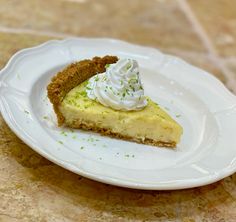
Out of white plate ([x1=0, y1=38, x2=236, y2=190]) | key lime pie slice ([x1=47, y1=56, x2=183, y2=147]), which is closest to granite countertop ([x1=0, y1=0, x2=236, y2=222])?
white plate ([x1=0, y1=38, x2=236, y2=190])

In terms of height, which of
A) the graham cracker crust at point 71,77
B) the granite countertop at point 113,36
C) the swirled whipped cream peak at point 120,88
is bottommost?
the granite countertop at point 113,36

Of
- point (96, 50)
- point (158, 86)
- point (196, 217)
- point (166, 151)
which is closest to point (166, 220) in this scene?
point (196, 217)

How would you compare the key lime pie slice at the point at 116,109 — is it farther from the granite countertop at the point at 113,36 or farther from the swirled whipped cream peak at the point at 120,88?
the granite countertop at the point at 113,36

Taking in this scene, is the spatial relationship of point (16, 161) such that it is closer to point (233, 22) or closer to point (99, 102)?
point (99, 102)

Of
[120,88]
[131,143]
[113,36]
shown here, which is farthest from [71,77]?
[113,36]

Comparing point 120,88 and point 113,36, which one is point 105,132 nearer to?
point 120,88

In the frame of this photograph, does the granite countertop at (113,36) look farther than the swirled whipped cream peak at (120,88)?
No

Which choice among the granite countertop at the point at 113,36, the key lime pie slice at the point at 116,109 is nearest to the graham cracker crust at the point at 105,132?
the key lime pie slice at the point at 116,109
